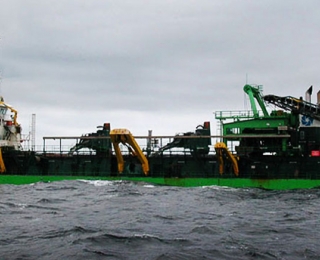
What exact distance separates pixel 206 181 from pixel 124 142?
27.3 ft

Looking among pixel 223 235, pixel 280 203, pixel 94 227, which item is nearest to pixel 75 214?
pixel 94 227

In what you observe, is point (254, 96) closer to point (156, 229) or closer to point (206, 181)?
point (206, 181)

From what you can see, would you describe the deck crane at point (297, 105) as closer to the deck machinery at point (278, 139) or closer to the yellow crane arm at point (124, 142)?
the deck machinery at point (278, 139)

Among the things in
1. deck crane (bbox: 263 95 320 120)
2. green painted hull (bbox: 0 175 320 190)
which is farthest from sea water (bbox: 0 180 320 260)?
deck crane (bbox: 263 95 320 120)

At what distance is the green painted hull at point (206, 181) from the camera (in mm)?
44219

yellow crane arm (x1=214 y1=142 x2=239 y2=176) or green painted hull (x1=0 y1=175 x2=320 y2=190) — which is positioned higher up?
yellow crane arm (x1=214 y1=142 x2=239 y2=176)

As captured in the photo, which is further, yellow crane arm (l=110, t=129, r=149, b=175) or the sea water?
yellow crane arm (l=110, t=129, r=149, b=175)

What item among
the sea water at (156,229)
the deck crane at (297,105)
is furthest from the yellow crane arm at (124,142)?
the sea water at (156,229)

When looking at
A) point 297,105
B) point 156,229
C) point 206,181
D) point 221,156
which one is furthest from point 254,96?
point 156,229

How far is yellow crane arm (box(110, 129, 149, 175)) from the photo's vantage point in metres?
44.6

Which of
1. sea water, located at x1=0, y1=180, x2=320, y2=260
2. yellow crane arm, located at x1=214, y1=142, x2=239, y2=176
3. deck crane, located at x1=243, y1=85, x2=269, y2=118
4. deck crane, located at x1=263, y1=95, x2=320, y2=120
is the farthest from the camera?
deck crane, located at x1=243, y1=85, x2=269, y2=118

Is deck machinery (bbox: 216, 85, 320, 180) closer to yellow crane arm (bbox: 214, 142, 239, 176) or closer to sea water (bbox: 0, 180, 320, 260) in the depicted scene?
yellow crane arm (bbox: 214, 142, 239, 176)

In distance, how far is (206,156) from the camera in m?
48.6

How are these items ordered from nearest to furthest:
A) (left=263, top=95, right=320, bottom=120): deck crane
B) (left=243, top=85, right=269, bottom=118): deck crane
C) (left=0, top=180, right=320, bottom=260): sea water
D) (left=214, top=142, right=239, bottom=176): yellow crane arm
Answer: (left=0, top=180, right=320, bottom=260): sea water
(left=214, top=142, right=239, bottom=176): yellow crane arm
(left=263, top=95, right=320, bottom=120): deck crane
(left=243, top=85, right=269, bottom=118): deck crane
